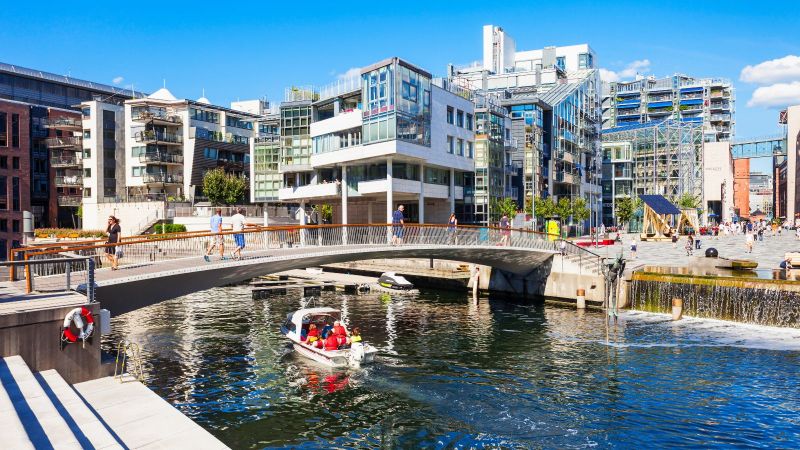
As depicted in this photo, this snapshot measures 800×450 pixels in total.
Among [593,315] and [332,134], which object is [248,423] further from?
[332,134]

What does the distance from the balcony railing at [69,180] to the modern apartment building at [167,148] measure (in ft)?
23.8

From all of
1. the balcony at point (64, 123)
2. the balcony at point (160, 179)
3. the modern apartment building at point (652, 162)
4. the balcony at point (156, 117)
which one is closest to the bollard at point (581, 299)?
the balcony at point (160, 179)

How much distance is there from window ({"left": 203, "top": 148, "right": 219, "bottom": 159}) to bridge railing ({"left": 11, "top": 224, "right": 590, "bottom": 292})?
56.8m

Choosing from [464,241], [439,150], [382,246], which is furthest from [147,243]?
[439,150]

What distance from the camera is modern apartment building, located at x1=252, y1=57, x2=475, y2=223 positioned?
5844cm

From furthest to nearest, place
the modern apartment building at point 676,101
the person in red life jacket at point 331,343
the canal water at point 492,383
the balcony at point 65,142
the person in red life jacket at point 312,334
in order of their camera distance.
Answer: the modern apartment building at point 676,101 → the balcony at point 65,142 → the person in red life jacket at point 312,334 → the person in red life jacket at point 331,343 → the canal water at point 492,383

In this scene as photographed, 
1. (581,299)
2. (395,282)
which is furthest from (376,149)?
(581,299)

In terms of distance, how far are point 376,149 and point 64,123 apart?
62.3 metres

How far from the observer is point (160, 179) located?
9025cm

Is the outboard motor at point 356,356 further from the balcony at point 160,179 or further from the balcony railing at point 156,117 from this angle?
the balcony railing at point 156,117

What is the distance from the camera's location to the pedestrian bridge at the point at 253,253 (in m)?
24.1

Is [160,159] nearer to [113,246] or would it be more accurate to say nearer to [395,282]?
[395,282]

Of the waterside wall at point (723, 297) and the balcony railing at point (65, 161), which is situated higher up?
the balcony railing at point (65, 161)

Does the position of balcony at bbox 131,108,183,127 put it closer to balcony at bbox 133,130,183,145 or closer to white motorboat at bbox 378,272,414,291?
balcony at bbox 133,130,183,145
